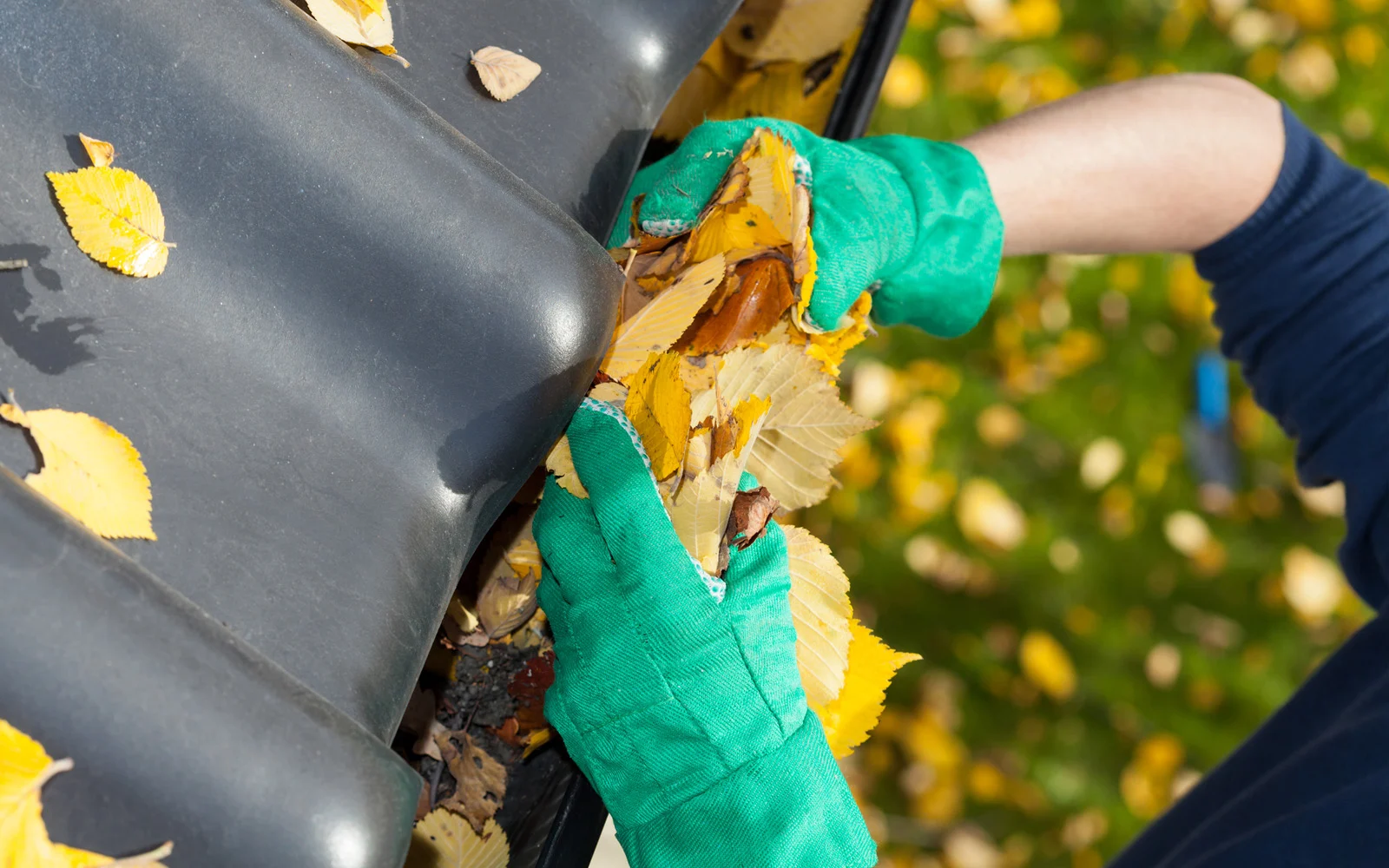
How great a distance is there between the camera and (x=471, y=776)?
0.84m

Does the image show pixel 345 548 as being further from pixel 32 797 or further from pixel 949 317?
pixel 949 317

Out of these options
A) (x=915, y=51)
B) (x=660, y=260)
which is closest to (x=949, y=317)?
(x=660, y=260)

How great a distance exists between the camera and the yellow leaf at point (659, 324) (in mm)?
815

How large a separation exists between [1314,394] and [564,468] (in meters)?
1.03

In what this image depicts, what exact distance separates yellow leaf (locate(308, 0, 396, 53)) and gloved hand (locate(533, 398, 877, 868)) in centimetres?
30

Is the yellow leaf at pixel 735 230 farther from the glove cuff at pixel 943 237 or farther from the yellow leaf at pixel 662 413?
the glove cuff at pixel 943 237

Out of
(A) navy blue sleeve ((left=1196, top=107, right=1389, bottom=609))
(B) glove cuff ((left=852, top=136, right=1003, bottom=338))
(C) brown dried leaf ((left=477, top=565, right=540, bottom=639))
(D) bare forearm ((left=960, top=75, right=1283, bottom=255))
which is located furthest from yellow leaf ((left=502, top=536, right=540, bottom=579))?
(A) navy blue sleeve ((left=1196, top=107, right=1389, bottom=609))

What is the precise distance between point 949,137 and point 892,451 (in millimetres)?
776

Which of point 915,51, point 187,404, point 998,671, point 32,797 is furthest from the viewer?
point 915,51

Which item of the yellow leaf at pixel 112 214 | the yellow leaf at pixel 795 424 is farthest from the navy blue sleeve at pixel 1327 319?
the yellow leaf at pixel 112 214

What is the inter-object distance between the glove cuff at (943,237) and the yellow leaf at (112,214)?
744 millimetres

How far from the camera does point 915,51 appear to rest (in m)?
2.58

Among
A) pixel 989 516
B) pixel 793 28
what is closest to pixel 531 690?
pixel 793 28

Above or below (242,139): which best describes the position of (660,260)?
below
